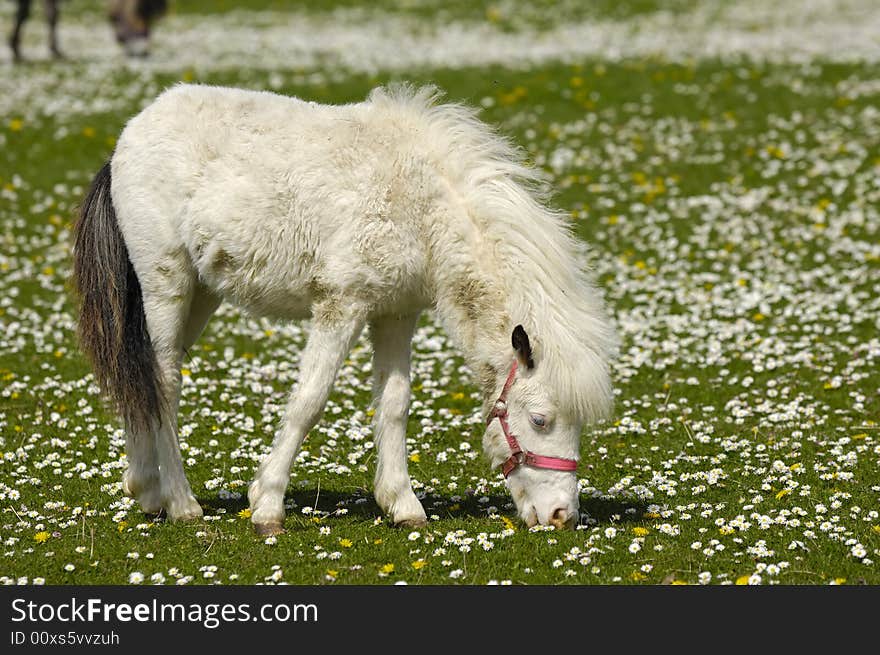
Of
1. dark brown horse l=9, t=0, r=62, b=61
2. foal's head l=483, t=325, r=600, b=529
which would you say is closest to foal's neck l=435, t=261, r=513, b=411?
foal's head l=483, t=325, r=600, b=529

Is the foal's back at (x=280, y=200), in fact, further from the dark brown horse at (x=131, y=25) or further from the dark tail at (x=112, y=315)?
the dark brown horse at (x=131, y=25)

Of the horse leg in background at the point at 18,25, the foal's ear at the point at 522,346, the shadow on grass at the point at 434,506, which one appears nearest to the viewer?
the foal's ear at the point at 522,346

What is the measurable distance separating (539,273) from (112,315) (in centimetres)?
285

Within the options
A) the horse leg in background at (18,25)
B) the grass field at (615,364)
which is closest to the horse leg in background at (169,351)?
the grass field at (615,364)

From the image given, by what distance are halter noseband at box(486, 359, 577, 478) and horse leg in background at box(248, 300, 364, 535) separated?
990 millimetres

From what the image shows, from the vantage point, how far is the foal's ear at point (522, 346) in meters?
6.99

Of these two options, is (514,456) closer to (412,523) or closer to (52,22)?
(412,523)

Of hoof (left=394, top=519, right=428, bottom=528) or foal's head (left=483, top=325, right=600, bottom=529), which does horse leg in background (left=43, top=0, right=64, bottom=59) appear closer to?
hoof (left=394, top=519, right=428, bottom=528)

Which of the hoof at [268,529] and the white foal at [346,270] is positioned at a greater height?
the white foal at [346,270]

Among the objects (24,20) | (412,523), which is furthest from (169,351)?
(24,20)

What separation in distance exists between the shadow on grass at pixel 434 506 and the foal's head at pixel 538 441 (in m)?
0.46

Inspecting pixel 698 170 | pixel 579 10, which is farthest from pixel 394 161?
pixel 579 10

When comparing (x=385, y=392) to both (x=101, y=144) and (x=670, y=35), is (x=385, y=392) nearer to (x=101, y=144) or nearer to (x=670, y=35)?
(x=101, y=144)

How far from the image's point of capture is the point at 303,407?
24.1 feet
